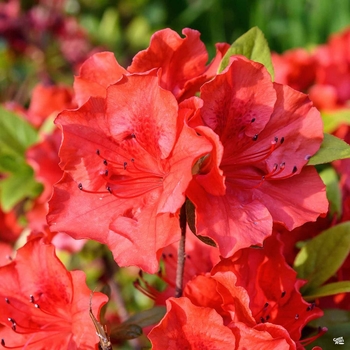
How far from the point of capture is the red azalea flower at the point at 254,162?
628 mm

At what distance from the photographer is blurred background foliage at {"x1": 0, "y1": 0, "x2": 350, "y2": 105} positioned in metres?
2.51

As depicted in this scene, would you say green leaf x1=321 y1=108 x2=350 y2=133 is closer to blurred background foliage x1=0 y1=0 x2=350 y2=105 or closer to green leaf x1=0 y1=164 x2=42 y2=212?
green leaf x1=0 y1=164 x2=42 y2=212

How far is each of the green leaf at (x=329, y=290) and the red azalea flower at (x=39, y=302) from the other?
0.32 metres

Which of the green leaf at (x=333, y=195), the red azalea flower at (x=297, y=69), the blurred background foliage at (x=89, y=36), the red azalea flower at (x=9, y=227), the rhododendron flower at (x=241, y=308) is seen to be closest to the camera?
the rhododendron flower at (x=241, y=308)

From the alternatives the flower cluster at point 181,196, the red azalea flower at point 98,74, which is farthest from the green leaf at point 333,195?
the red azalea flower at point 98,74

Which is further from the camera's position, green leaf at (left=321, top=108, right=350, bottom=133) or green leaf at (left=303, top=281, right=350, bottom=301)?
green leaf at (left=321, top=108, right=350, bottom=133)

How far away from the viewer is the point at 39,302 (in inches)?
29.6

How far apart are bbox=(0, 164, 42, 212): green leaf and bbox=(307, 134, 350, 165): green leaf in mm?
676

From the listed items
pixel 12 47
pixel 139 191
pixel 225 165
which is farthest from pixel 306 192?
pixel 12 47

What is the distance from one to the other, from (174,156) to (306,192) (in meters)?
0.17

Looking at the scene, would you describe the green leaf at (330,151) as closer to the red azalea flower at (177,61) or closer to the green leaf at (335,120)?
the red azalea flower at (177,61)

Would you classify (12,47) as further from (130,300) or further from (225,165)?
(225,165)

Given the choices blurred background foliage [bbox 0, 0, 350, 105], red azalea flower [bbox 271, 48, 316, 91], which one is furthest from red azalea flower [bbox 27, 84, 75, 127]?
blurred background foliage [bbox 0, 0, 350, 105]

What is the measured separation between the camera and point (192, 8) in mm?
3037
